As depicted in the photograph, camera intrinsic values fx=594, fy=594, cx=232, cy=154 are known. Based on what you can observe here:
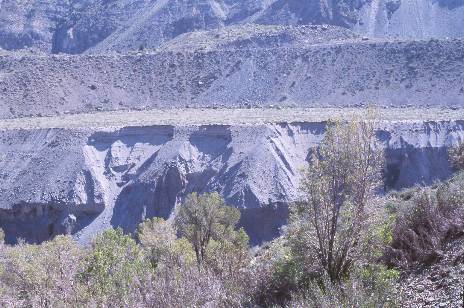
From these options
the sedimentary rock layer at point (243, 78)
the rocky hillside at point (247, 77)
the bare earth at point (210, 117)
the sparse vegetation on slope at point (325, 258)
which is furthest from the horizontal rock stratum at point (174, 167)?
the sparse vegetation on slope at point (325, 258)

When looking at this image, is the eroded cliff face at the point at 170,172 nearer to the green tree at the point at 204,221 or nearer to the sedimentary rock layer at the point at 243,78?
the green tree at the point at 204,221

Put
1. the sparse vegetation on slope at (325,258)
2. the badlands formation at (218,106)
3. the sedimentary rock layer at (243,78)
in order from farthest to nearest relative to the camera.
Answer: the sedimentary rock layer at (243,78)
the badlands formation at (218,106)
the sparse vegetation on slope at (325,258)

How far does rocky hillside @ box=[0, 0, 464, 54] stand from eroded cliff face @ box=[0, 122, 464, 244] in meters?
39.9

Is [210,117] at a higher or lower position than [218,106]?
lower

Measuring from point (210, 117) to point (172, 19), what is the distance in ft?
166

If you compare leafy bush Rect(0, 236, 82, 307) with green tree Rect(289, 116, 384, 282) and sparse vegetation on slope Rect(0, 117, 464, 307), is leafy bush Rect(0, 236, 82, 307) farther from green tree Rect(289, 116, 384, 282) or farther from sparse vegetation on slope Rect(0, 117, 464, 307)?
green tree Rect(289, 116, 384, 282)

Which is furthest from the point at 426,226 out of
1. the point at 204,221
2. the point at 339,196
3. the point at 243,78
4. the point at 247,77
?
the point at 243,78

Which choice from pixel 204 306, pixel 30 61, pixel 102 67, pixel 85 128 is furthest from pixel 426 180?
pixel 30 61

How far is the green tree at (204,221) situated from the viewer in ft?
86.5

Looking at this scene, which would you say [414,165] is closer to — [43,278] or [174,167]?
[174,167]

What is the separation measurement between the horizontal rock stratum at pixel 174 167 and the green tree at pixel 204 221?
10654 millimetres

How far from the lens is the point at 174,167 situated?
44.2m

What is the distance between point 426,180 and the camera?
41.8 m

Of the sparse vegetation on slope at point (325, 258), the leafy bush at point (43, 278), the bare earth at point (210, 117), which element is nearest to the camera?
the sparse vegetation on slope at point (325, 258)
